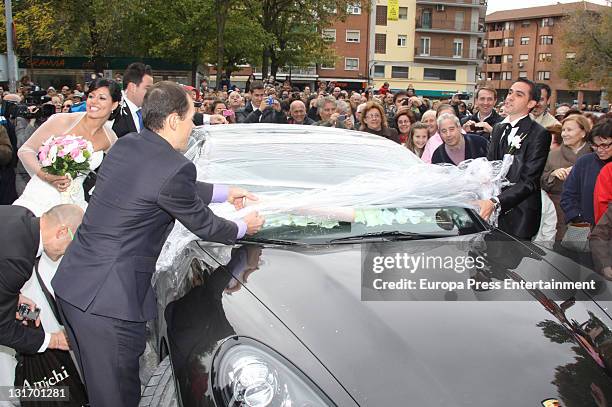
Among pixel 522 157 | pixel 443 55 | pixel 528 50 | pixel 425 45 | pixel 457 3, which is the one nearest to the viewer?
pixel 522 157

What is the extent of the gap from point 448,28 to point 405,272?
216 feet

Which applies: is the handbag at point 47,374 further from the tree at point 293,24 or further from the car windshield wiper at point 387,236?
the tree at point 293,24

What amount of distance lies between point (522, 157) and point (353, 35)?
5561 centimetres

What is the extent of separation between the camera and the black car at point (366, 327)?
2068mm

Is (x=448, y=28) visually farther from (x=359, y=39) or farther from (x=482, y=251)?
(x=482, y=251)

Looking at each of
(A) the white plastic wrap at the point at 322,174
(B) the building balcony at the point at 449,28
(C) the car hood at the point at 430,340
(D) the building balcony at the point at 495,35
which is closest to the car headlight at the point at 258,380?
(C) the car hood at the point at 430,340

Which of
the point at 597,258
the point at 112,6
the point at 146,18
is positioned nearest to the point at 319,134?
the point at 597,258

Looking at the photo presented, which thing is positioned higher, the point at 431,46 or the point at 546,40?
the point at 546,40

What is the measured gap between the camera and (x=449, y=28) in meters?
64.2

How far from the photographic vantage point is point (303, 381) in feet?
6.78

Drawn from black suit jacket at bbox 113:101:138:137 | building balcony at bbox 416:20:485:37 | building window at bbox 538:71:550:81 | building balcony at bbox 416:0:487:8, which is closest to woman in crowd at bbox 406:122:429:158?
black suit jacket at bbox 113:101:138:137

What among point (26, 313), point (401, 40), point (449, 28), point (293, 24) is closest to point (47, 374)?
point (26, 313)

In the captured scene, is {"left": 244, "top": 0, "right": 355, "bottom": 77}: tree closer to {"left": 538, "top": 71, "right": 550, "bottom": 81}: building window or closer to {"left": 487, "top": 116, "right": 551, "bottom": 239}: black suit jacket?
{"left": 487, "top": 116, "right": 551, "bottom": 239}: black suit jacket

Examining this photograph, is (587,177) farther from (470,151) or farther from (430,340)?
(430,340)
